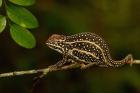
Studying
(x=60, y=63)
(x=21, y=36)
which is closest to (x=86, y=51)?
(x=60, y=63)

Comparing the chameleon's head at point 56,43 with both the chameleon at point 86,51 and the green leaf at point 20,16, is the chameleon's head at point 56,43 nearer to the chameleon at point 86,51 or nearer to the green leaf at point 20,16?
the chameleon at point 86,51

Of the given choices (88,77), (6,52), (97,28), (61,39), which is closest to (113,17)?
(97,28)

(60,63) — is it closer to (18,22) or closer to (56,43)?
(56,43)

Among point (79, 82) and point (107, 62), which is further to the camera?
point (79, 82)

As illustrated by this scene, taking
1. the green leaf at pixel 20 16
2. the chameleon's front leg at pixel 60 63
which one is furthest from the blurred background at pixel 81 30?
the green leaf at pixel 20 16

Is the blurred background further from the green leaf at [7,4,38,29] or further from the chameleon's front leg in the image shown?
the green leaf at [7,4,38,29]

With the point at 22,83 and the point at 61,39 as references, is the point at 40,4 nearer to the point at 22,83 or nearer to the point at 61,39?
the point at 22,83

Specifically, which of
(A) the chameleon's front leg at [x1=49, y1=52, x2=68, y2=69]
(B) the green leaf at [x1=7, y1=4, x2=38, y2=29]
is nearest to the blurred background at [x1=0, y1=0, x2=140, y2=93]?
(A) the chameleon's front leg at [x1=49, y1=52, x2=68, y2=69]
